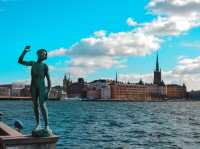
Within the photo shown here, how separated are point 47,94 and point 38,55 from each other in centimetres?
110

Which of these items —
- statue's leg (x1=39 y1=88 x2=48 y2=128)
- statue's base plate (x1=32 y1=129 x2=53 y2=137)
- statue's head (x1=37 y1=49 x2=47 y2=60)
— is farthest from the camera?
statue's head (x1=37 y1=49 x2=47 y2=60)

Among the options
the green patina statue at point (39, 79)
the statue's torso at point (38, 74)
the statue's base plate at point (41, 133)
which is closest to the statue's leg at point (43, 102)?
the green patina statue at point (39, 79)

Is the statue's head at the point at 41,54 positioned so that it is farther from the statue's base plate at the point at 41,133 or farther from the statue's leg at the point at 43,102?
the statue's base plate at the point at 41,133

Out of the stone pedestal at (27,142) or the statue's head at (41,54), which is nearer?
the stone pedestal at (27,142)

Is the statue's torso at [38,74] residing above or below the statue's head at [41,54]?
below

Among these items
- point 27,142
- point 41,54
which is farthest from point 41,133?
point 41,54

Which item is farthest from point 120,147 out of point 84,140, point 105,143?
point 84,140

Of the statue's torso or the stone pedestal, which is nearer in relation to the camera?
the stone pedestal

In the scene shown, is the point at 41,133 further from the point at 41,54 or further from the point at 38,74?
the point at 41,54

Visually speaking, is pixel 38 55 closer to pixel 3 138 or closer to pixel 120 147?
pixel 3 138

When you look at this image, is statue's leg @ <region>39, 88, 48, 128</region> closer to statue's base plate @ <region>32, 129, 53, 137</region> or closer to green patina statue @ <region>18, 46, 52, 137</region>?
green patina statue @ <region>18, 46, 52, 137</region>

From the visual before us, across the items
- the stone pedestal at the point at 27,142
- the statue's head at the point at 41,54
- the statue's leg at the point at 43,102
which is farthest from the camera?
the statue's head at the point at 41,54

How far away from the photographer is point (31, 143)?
11.6 metres

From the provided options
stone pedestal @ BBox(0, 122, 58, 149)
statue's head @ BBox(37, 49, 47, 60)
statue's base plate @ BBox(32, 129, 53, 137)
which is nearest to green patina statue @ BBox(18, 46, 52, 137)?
statue's head @ BBox(37, 49, 47, 60)
